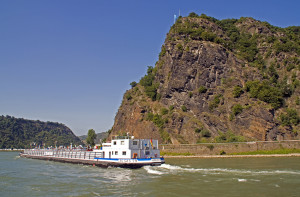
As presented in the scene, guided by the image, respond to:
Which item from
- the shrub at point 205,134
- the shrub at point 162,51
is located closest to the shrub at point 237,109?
the shrub at point 205,134

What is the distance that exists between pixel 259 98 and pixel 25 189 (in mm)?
78666

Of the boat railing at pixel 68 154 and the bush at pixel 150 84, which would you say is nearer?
the boat railing at pixel 68 154

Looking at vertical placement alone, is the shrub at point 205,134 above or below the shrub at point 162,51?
below

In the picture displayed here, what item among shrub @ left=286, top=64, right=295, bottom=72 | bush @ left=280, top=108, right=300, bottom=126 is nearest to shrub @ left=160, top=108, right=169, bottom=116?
bush @ left=280, top=108, right=300, bottom=126

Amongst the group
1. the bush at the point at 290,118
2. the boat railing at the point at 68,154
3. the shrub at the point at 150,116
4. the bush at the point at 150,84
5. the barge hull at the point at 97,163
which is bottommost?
the barge hull at the point at 97,163

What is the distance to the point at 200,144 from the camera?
7931 cm

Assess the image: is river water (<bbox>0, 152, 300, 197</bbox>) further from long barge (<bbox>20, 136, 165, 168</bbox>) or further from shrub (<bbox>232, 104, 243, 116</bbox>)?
shrub (<bbox>232, 104, 243, 116</bbox>)

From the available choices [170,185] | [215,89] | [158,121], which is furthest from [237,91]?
[170,185]

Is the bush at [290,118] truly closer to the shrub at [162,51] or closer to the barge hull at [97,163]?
the shrub at [162,51]

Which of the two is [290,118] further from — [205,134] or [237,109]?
[205,134]

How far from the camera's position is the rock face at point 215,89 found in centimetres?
8562

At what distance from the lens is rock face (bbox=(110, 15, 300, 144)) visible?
→ 281ft

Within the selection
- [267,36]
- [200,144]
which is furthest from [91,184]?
[267,36]

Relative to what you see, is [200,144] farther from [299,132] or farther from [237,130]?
[299,132]
